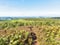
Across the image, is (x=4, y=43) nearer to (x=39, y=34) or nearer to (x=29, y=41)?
(x=29, y=41)

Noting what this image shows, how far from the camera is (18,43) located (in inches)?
440

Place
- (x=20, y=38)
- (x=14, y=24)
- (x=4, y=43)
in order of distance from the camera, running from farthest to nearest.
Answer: (x=14, y=24) < (x=20, y=38) < (x=4, y=43)

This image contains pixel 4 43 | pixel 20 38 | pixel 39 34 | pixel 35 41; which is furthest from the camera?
pixel 39 34

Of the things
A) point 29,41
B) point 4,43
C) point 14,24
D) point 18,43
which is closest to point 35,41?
point 29,41

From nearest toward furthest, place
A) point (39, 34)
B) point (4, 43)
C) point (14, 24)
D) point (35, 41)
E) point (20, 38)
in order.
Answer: point (4, 43) < point (20, 38) < point (35, 41) < point (39, 34) < point (14, 24)

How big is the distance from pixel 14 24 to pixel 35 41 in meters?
6.28

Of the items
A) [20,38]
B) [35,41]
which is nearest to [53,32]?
[35,41]

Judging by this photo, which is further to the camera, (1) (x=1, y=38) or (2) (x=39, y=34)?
(2) (x=39, y=34)

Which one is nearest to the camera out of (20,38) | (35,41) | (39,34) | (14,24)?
(20,38)

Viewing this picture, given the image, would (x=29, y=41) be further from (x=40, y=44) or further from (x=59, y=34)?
(x=59, y=34)

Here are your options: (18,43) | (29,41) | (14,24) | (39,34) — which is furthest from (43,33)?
(14,24)

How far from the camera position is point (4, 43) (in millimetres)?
10812

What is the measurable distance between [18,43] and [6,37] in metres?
0.95

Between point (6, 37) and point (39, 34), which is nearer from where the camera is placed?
point (6, 37)
